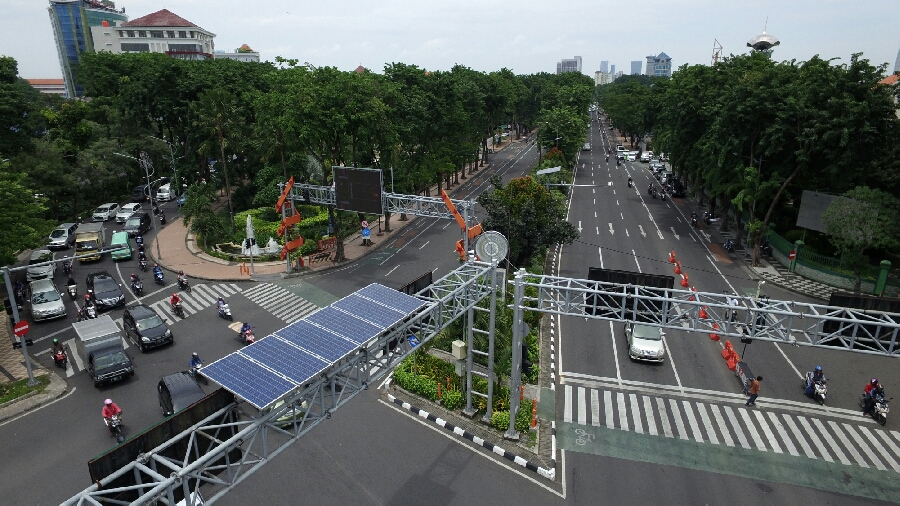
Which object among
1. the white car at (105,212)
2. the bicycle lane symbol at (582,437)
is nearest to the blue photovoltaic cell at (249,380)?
the bicycle lane symbol at (582,437)

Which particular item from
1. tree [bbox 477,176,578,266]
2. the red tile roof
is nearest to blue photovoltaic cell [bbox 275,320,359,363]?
tree [bbox 477,176,578,266]

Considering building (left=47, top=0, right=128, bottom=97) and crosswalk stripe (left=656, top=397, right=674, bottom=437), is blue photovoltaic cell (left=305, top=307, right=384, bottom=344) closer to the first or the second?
crosswalk stripe (left=656, top=397, right=674, bottom=437)

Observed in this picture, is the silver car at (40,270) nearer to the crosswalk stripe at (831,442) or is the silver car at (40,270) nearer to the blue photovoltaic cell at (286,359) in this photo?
the blue photovoltaic cell at (286,359)

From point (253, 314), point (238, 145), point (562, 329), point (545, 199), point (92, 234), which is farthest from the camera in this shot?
point (238, 145)

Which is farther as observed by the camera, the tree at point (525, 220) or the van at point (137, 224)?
the van at point (137, 224)

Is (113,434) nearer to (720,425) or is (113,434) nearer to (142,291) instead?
(142,291)

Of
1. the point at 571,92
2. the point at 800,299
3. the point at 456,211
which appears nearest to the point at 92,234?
the point at 456,211

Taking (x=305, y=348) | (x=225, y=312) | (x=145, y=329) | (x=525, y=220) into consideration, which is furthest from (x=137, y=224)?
(x=305, y=348)
